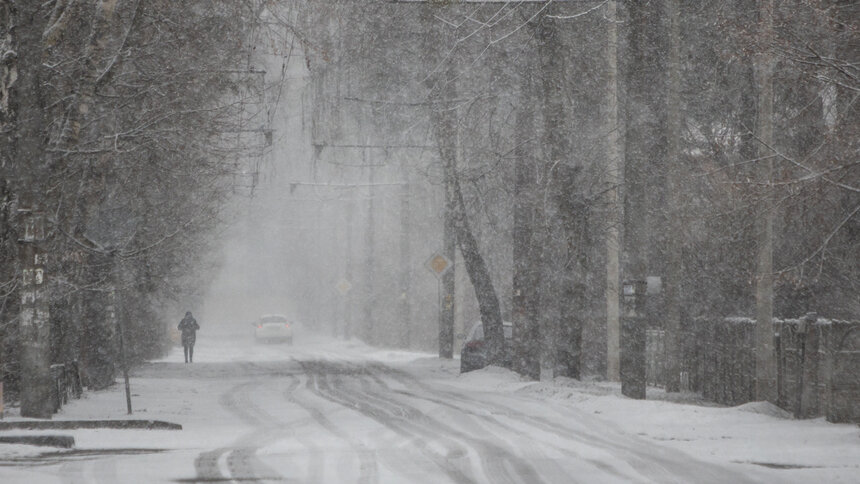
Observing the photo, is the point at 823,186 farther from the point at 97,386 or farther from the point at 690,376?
the point at 97,386

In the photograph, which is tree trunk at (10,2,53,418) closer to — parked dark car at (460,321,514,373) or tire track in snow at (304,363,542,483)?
tire track in snow at (304,363,542,483)

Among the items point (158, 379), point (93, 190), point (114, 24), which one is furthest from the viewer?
point (158, 379)

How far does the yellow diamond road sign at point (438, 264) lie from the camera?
107ft

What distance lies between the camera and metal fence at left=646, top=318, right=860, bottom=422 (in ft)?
46.6

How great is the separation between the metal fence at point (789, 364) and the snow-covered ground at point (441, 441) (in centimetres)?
40

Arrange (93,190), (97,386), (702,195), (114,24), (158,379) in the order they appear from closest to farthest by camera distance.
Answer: (114,24)
(93,190)
(97,386)
(702,195)
(158,379)

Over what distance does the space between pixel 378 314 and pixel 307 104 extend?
34390 millimetres

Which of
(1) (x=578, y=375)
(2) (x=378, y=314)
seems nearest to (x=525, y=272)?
(1) (x=578, y=375)

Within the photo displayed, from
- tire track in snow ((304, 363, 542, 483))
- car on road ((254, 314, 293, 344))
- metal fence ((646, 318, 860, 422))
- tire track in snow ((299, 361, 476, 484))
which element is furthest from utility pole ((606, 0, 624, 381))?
car on road ((254, 314, 293, 344))

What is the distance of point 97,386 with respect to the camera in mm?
22281

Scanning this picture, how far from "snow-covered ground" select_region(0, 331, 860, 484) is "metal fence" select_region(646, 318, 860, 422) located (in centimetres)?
40

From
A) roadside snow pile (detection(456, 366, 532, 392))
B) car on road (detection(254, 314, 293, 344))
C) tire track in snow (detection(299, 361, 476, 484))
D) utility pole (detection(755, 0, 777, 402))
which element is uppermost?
utility pole (detection(755, 0, 777, 402))

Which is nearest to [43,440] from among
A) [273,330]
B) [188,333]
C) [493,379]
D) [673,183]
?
[673,183]

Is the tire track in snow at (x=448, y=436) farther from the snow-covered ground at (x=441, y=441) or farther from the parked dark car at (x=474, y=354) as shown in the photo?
the parked dark car at (x=474, y=354)
